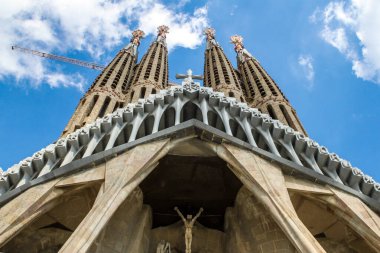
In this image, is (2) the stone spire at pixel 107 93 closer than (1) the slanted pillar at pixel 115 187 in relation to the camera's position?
No

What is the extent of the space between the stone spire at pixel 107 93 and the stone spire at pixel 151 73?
27.1 inches

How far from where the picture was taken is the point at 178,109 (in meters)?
12.0

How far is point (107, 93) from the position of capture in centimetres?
2334

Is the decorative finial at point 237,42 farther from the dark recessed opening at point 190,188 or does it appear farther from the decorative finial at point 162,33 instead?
the dark recessed opening at point 190,188

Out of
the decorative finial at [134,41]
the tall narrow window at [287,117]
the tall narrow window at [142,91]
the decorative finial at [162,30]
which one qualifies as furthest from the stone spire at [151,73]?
the tall narrow window at [287,117]

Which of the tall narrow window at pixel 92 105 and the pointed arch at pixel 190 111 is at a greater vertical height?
the tall narrow window at pixel 92 105

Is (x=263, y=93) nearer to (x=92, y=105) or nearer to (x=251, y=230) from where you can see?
(x=92, y=105)

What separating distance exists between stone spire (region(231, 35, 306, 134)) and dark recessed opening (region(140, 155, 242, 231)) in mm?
9540

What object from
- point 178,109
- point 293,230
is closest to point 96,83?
point 178,109

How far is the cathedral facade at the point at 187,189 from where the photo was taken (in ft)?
28.7

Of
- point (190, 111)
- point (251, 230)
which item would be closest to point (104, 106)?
point (190, 111)

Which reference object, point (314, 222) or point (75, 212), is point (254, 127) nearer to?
point (314, 222)

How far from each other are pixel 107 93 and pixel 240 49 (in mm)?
15669

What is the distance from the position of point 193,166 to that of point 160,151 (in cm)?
165
